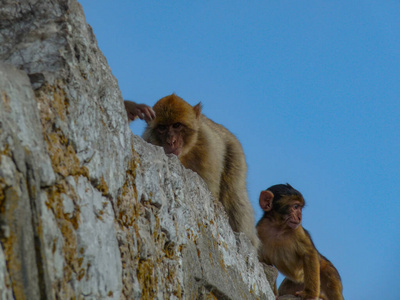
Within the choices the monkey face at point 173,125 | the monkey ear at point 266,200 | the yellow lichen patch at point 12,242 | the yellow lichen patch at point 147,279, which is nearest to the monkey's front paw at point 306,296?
the monkey ear at point 266,200

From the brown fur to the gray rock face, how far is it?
6.00 feet

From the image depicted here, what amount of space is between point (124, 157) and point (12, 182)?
95 cm

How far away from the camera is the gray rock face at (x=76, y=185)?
189 centimetres

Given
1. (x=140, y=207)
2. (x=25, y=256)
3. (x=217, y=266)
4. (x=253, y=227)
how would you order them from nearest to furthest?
1. (x=25, y=256)
2. (x=140, y=207)
3. (x=217, y=266)
4. (x=253, y=227)

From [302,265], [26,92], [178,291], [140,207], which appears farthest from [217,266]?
[302,265]

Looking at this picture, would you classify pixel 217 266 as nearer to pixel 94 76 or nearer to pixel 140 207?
pixel 140 207

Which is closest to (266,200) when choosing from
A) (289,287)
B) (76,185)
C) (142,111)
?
(289,287)

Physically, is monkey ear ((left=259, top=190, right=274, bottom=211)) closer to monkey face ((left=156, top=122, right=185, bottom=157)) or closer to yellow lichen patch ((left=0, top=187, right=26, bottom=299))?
monkey face ((left=156, top=122, right=185, bottom=157))

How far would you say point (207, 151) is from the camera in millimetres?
5469

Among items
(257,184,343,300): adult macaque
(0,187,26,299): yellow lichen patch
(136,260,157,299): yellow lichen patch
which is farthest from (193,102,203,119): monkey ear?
(0,187,26,299): yellow lichen patch

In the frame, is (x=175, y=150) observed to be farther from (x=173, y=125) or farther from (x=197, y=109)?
(x=197, y=109)

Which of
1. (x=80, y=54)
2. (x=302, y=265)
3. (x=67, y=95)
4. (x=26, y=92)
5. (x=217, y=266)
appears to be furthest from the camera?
(x=302, y=265)

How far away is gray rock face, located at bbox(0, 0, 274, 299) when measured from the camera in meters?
1.89

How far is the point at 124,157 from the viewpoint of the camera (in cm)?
275
